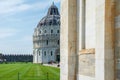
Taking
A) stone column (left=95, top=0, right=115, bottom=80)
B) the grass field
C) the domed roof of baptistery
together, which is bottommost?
the grass field

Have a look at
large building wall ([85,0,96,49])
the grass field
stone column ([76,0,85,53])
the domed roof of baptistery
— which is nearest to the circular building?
the domed roof of baptistery

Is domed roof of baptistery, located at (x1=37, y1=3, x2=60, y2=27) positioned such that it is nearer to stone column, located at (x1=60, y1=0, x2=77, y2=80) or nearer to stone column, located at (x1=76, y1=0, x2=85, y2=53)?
stone column, located at (x1=60, y1=0, x2=77, y2=80)

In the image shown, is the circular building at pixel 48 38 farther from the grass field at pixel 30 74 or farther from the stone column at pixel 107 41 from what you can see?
the stone column at pixel 107 41

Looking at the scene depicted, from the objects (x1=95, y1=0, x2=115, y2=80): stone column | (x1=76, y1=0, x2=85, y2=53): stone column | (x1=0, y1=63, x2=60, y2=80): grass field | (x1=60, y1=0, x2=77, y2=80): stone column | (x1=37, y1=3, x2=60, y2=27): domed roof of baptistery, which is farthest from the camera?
(x1=37, y1=3, x2=60, y2=27): domed roof of baptistery

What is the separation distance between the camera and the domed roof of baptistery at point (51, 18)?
6816 inches

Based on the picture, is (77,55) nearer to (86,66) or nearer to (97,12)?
(86,66)

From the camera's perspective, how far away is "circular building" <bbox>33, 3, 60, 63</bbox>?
172 m

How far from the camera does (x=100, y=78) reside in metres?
7.53

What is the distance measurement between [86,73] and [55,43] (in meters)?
161

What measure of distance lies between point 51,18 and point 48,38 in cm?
1049

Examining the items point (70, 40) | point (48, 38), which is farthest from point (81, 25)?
point (48, 38)

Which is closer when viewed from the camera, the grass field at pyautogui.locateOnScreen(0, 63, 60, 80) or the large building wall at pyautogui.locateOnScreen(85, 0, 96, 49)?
the large building wall at pyautogui.locateOnScreen(85, 0, 96, 49)

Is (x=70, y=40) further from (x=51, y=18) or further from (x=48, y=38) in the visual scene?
(x=51, y=18)

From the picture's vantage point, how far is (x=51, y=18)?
576 ft
